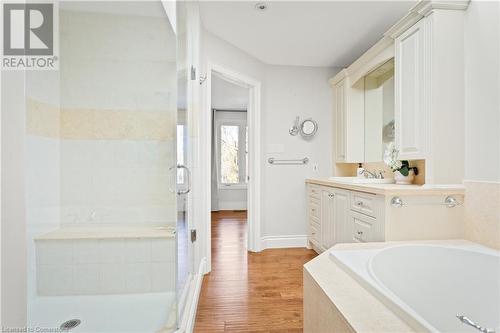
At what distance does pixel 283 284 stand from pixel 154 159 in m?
1.55

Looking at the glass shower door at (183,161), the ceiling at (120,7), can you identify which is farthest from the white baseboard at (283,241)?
the ceiling at (120,7)

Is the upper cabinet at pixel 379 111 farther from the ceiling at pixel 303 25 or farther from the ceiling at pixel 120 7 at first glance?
the ceiling at pixel 120 7

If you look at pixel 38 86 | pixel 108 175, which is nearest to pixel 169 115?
pixel 108 175

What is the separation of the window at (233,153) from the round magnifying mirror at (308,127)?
2801mm

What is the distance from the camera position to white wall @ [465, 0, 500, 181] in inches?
61.7

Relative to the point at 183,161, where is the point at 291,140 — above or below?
above

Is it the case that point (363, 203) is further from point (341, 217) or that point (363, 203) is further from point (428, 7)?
point (428, 7)

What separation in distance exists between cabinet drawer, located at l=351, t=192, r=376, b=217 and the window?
403cm

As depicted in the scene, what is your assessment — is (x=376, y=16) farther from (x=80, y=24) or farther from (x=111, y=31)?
(x=80, y=24)

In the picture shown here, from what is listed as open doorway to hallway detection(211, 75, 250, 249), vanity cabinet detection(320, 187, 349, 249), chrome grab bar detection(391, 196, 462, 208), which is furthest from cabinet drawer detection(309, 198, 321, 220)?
open doorway to hallway detection(211, 75, 250, 249)

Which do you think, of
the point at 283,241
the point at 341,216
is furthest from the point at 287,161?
the point at 341,216

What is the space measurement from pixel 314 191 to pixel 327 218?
462 millimetres

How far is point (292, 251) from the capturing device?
10.8 ft

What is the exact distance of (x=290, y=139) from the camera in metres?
3.50
